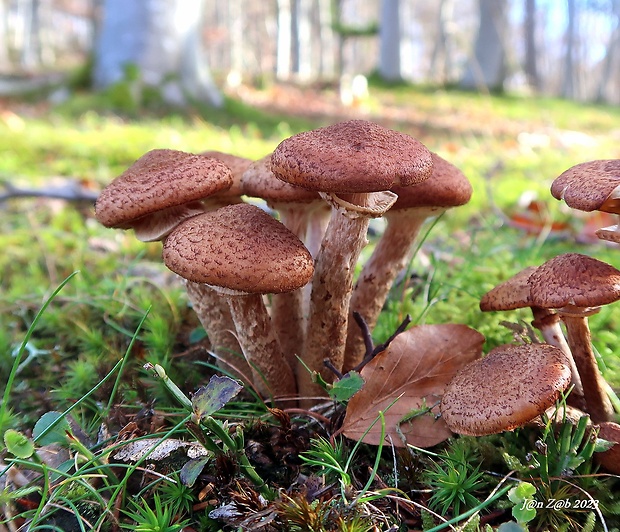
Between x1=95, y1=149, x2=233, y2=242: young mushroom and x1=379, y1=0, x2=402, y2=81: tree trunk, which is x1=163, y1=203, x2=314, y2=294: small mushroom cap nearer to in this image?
x1=95, y1=149, x2=233, y2=242: young mushroom

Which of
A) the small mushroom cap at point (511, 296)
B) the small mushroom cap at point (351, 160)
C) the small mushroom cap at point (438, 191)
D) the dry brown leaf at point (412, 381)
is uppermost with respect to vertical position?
the small mushroom cap at point (351, 160)

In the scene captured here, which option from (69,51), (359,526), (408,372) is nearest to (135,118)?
(408,372)

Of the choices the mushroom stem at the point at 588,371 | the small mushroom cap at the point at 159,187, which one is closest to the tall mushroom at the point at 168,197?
the small mushroom cap at the point at 159,187

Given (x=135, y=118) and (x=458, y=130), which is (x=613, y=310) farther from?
(x=458, y=130)

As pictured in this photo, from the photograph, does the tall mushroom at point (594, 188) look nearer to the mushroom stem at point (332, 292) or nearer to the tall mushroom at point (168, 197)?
the mushroom stem at point (332, 292)

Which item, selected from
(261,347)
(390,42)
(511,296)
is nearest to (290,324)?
(261,347)

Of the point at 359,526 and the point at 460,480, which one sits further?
the point at 460,480
